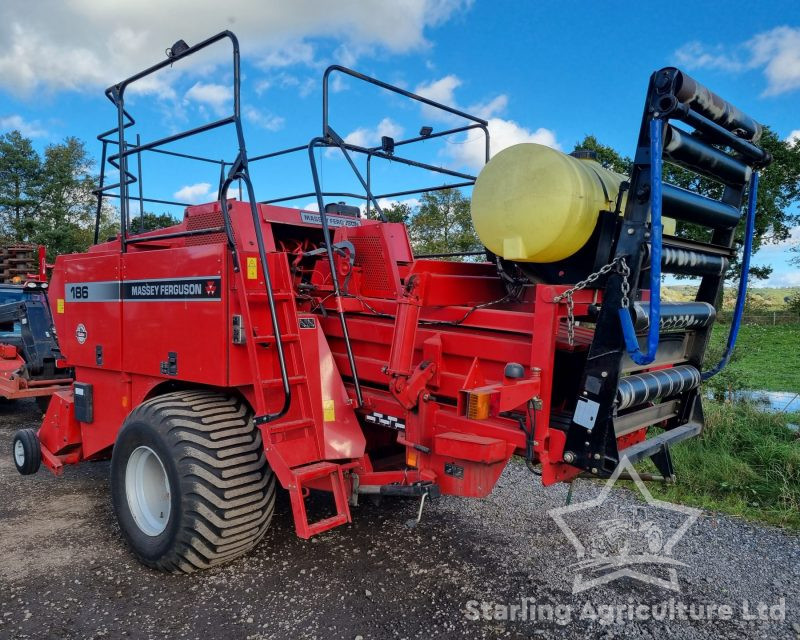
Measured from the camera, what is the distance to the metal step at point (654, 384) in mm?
2900

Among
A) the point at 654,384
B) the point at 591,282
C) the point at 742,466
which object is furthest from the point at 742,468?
the point at 591,282

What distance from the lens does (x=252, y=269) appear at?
3521 mm

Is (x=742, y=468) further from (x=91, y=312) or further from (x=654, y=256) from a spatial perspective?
(x=91, y=312)

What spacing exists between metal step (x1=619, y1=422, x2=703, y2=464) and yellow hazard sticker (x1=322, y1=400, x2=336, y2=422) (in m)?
1.59

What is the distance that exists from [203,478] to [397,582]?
124 cm

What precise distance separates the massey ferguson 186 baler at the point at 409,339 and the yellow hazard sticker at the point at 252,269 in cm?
1

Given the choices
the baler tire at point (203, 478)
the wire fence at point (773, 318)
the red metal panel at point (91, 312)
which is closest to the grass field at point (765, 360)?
the baler tire at point (203, 478)

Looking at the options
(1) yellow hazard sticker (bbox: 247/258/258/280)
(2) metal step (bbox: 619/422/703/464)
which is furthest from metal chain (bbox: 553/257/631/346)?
(1) yellow hazard sticker (bbox: 247/258/258/280)

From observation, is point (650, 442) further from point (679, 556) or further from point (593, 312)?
point (679, 556)

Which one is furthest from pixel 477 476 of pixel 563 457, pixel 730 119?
pixel 730 119

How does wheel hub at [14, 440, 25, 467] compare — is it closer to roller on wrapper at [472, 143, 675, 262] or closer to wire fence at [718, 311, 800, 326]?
roller on wrapper at [472, 143, 675, 262]

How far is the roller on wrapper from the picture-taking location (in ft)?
9.70

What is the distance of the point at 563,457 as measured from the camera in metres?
2.95

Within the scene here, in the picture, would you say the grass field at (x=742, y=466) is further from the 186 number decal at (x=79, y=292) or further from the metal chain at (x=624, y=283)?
the 186 number decal at (x=79, y=292)
